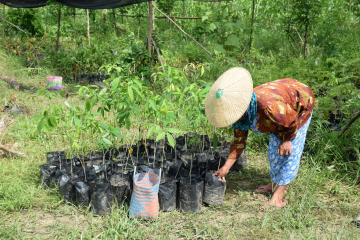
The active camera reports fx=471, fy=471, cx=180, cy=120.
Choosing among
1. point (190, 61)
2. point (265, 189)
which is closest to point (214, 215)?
point (265, 189)

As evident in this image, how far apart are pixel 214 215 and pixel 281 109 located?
0.92 m

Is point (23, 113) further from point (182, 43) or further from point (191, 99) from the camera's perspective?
point (182, 43)

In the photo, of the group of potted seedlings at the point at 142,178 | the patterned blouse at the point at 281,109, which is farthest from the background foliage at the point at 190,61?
the patterned blouse at the point at 281,109

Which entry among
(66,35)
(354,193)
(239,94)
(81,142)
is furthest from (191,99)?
(66,35)

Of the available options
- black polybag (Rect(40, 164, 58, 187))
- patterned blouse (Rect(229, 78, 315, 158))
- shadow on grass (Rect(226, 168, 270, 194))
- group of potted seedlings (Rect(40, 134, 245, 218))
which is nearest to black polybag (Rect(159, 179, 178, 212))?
group of potted seedlings (Rect(40, 134, 245, 218))

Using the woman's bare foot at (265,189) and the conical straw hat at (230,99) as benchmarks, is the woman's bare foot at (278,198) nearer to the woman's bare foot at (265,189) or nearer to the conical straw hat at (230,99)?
the woman's bare foot at (265,189)

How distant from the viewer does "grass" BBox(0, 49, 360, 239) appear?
3045 millimetres

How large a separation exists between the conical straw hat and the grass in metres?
0.75

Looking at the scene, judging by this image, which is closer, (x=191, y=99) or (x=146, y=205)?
(x=146, y=205)

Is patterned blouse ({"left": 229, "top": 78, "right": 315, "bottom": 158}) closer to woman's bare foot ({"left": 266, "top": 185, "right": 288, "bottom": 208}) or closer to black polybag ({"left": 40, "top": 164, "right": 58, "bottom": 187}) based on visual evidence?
woman's bare foot ({"left": 266, "top": 185, "right": 288, "bottom": 208})

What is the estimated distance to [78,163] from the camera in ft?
12.6

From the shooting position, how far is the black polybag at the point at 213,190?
→ 11.2 ft

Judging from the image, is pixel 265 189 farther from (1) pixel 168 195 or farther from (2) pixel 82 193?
(2) pixel 82 193

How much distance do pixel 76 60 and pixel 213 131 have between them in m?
3.51
